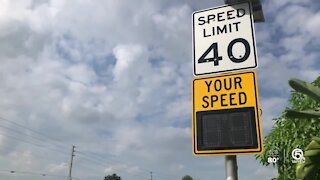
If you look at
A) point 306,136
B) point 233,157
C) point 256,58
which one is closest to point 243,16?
point 256,58

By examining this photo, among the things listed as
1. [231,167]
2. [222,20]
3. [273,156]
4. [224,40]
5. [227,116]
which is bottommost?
[231,167]

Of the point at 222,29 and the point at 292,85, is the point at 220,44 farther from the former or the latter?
the point at 292,85

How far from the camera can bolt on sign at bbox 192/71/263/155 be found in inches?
149

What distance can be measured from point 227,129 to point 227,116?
142 millimetres

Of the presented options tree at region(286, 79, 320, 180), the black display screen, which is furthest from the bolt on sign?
tree at region(286, 79, 320, 180)

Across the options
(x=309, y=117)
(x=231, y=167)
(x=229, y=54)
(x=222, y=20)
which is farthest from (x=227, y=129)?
(x=222, y=20)

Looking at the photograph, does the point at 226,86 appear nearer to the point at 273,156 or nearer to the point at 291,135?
the point at 291,135

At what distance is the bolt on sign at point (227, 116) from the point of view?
12.5 feet

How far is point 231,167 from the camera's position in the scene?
3809 millimetres

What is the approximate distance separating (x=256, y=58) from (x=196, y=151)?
3.94ft

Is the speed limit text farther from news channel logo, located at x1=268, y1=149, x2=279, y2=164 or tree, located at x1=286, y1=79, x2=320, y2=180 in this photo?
news channel logo, located at x1=268, y1=149, x2=279, y2=164

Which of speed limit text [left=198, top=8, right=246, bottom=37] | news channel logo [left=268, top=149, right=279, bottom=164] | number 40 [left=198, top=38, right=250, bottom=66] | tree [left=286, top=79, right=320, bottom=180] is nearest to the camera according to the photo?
tree [left=286, top=79, right=320, bottom=180]

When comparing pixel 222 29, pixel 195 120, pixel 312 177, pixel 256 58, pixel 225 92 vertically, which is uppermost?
pixel 222 29

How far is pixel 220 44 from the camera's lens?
4.42 meters
